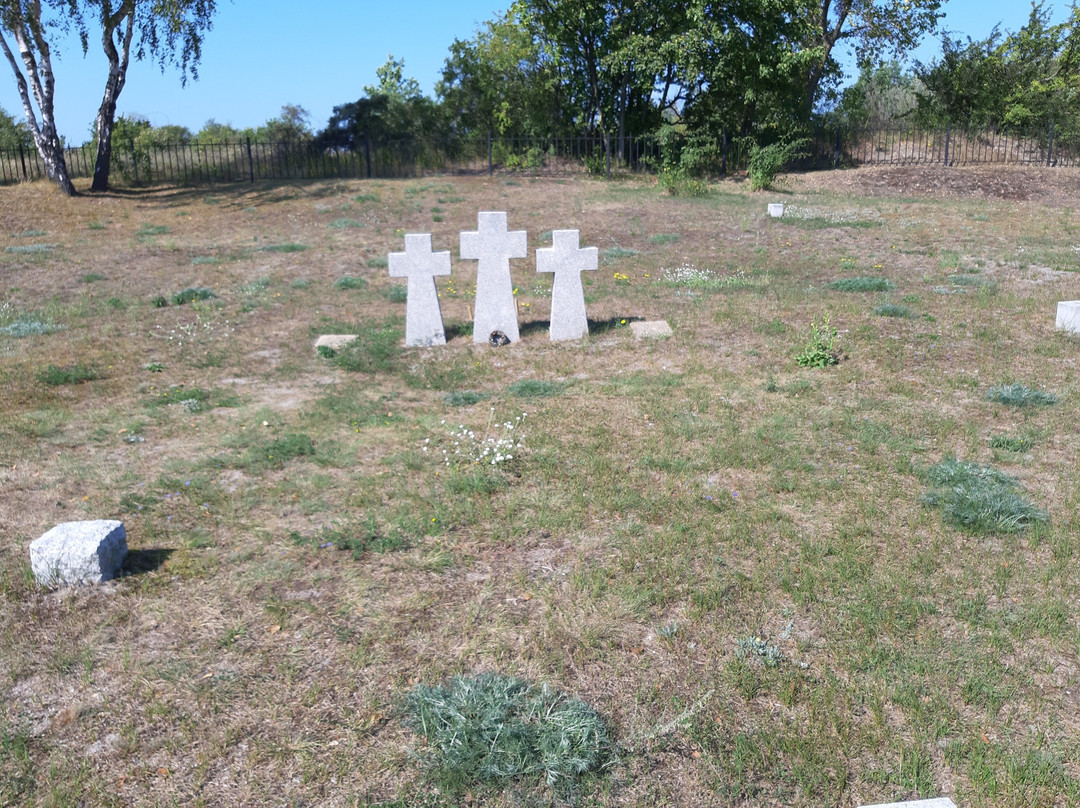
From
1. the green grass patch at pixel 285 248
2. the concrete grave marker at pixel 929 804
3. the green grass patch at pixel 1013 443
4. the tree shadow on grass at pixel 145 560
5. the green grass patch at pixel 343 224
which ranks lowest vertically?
the concrete grave marker at pixel 929 804

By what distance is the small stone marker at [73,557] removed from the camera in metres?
4.29

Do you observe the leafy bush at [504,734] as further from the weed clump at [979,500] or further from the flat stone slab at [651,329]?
the flat stone slab at [651,329]

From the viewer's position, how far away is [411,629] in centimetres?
396

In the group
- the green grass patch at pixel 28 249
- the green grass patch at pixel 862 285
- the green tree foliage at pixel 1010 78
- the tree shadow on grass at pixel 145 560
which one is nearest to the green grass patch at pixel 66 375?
the tree shadow on grass at pixel 145 560

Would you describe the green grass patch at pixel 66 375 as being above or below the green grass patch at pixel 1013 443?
above

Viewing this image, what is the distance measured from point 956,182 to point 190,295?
20.1 meters

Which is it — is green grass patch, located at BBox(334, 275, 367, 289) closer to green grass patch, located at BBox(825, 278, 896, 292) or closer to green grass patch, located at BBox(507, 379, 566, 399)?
green grass patch, located at BBox(507, 379, 566, 399)

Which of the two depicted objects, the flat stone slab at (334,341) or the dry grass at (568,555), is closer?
the dry grass at (568,555)

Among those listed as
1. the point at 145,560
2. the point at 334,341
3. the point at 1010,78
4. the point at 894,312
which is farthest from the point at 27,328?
the point at 1010,78

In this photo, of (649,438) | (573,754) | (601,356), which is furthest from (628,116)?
(573,754)

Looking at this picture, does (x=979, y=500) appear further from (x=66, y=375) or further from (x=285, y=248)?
(x=285, y=248)

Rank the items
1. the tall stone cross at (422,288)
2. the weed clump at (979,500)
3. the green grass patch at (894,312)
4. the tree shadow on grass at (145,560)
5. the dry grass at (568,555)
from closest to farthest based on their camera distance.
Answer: the dry grass at (568,555) < the tree shadow on grass at (145,560) < the weed clump at (979,500) < the tall stone cross at (422,288) < the green grass patch at (894,312)

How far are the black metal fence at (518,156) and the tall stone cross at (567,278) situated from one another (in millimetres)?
17411

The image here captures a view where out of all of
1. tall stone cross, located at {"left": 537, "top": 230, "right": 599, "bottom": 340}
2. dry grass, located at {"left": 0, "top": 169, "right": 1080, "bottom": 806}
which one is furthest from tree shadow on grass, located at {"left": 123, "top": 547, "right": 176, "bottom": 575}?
tall stone cross, located at {"left": 537, "top": 230, "right": 599, "bottom": 340}
